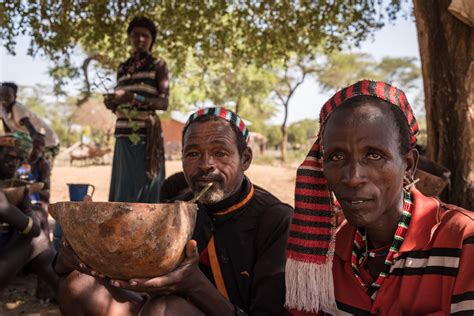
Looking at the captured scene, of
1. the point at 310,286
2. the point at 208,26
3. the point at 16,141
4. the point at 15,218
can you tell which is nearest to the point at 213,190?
the point at 310,286

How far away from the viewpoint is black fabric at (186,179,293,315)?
1928mm

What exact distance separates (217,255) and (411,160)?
0.95 m

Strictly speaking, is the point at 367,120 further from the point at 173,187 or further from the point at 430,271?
the point at 173,187

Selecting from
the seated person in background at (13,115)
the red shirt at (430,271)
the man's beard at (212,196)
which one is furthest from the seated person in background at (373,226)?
the seated person in background at (13,115)

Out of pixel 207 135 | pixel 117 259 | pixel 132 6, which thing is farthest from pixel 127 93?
pixel 117 259

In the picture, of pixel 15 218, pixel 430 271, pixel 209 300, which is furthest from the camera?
pixel 15 218

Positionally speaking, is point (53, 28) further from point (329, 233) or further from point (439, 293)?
point (439, 293)

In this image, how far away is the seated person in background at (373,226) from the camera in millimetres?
1445

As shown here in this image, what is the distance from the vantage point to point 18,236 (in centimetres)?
337

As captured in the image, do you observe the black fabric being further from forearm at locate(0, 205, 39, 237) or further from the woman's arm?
the woman's arm

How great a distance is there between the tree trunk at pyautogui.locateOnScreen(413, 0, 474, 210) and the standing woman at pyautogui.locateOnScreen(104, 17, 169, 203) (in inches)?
89.7

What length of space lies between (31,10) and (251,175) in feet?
39.8

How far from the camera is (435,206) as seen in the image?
159 centimetres

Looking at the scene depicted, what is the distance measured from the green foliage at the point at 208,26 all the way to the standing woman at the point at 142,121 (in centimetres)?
68
